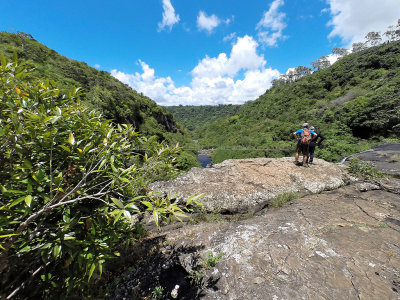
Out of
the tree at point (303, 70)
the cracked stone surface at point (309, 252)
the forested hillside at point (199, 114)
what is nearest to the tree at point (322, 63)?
the tree at point (303, 70)

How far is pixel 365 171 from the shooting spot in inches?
238

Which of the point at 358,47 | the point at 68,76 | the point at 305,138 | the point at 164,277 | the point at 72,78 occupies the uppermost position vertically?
the point at 358,47

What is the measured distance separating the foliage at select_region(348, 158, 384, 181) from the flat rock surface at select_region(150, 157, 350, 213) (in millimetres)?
342

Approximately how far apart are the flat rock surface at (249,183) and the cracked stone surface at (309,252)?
0.98 metres

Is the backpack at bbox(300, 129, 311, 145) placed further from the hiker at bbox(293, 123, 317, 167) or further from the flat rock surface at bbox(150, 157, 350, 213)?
the flat rock surface at bbox(150, 157, 350, 213)

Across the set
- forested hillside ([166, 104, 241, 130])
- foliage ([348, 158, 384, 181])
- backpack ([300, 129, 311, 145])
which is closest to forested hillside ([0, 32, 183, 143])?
backpack ([300, 129, 311, 145])

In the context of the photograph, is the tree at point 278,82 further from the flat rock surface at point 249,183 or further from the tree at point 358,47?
the flat rock surface at point 249,183

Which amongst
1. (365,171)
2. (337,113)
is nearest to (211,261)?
(365,171)

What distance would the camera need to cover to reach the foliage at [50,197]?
1.39m

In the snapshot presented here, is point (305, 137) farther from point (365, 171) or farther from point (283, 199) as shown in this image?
point (283, 199)

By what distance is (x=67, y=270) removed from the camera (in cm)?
176

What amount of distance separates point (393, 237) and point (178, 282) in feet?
12.7

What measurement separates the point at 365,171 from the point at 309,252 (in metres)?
5.65

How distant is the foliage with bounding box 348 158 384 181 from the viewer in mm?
5865
